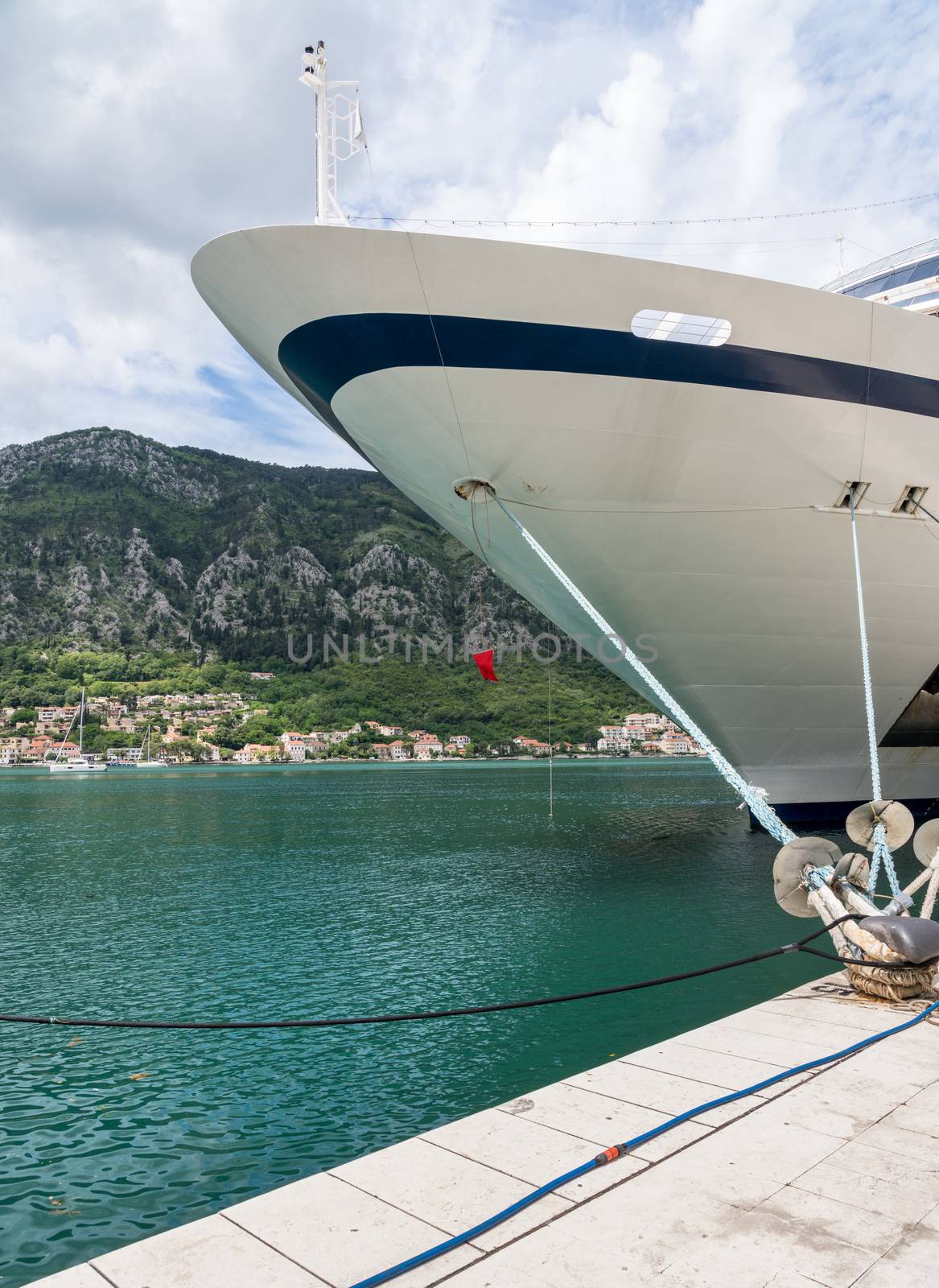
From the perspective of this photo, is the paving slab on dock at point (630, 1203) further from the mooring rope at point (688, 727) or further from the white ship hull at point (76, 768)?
the white ship hull at point (76, 768)

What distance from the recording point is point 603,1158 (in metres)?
3.34

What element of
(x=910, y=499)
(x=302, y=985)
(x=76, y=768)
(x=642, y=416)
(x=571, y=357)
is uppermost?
(x=571, y=357)

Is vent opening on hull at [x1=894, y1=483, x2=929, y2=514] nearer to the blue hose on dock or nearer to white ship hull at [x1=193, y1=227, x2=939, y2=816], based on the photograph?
white ship hull at [x1=193, y1=227, x2=939, y2=816]

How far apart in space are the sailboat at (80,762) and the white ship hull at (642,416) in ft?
311

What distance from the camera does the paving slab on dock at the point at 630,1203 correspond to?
2664 millimetres

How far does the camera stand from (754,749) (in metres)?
13.3

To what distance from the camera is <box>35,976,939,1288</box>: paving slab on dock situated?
105 inches

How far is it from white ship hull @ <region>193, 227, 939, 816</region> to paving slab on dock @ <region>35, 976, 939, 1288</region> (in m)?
6.67

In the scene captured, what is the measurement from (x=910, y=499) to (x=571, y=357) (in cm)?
467

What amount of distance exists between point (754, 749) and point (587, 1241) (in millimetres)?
11221

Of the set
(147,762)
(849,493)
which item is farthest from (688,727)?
(147,762)

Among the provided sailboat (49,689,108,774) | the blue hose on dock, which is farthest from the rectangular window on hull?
sailboat (49,689,108,774)

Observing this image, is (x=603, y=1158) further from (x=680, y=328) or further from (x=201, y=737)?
(x=201, y=737)

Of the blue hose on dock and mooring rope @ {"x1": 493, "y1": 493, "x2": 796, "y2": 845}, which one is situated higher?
mooring rope @ {"x1": 493, "y1": 493, "x2": 796, "y2": 845}
